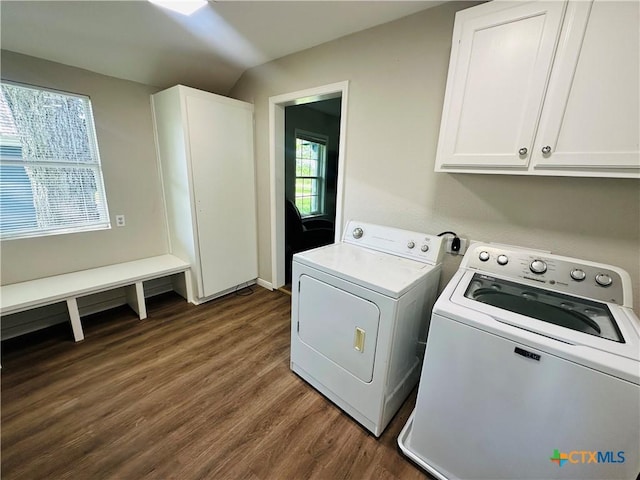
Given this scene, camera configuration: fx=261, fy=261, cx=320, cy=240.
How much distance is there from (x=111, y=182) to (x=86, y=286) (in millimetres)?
1001

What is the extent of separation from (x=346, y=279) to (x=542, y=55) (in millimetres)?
1316

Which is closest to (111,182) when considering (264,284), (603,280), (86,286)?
(86,286)

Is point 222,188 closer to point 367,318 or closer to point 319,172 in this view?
point 367,318

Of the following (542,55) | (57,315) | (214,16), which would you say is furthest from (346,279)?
(57,315)

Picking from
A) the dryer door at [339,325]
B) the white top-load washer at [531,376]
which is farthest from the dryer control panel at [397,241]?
the dryer door at [339,325]

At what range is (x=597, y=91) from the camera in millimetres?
1030

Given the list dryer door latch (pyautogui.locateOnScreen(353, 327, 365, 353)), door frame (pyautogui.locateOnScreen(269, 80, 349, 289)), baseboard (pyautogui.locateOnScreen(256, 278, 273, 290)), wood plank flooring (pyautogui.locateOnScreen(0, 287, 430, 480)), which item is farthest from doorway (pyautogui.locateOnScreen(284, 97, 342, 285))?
dryer door latch (pyautogui.locateOnScreen(353, 327, 365, 353))

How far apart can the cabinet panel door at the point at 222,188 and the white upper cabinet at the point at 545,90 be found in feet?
6.61

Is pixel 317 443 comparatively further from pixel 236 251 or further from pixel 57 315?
pixel 57 315

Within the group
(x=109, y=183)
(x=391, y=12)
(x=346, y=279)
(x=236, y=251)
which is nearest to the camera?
(x=346, y=279)

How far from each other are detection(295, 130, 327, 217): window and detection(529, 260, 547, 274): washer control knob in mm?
3562

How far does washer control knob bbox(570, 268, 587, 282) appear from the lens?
1184 millimetres

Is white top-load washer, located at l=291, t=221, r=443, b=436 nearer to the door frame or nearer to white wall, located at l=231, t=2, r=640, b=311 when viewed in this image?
white wall, located at l=231, t=2, r=640, b=311

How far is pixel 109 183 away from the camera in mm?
2469
